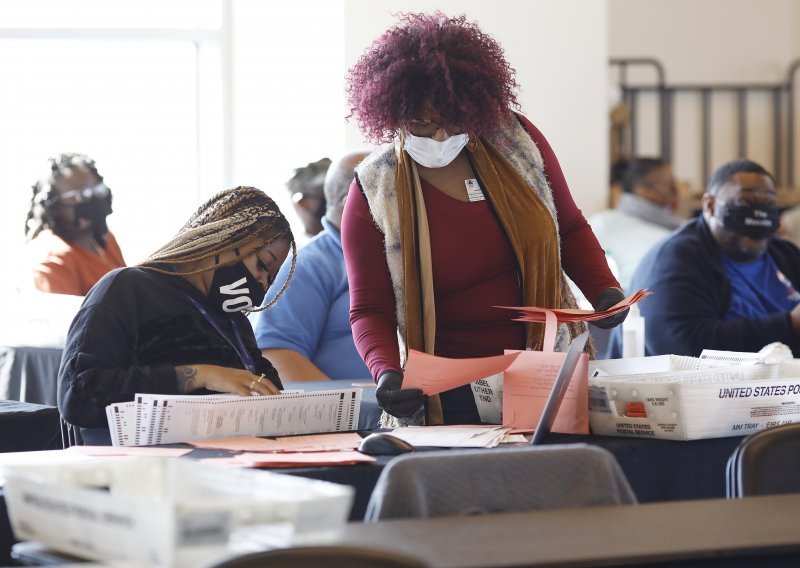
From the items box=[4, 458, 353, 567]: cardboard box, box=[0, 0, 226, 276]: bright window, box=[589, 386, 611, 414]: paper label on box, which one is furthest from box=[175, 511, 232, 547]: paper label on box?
box=[0, 0, 226, 276]: bright window

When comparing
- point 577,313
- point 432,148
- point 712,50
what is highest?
point 712,50

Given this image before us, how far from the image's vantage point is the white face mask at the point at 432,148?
93.1 inches

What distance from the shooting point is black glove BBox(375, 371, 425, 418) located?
7.04 ft

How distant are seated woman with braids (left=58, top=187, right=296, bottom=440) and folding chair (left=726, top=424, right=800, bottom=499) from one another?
0.91 metres

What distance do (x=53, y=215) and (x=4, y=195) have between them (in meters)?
1.14

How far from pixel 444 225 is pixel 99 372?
727 mm

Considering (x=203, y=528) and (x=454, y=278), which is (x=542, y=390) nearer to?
(x=454, y=278)

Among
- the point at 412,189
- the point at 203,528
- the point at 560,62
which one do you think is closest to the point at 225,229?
the point at 412,189

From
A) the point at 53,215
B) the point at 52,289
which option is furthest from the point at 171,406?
the point at 53,215

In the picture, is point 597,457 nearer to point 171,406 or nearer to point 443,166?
point 171,406

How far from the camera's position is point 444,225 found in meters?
2.36

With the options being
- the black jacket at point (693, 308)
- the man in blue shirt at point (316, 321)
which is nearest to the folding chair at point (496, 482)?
the man in blue shirt at point (316, 321)

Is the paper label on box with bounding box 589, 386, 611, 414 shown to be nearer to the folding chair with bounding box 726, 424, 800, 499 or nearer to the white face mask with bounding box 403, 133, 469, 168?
the folding chair with bounding box 726, 424, 800, 499

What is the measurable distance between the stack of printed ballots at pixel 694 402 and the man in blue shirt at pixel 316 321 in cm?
137
